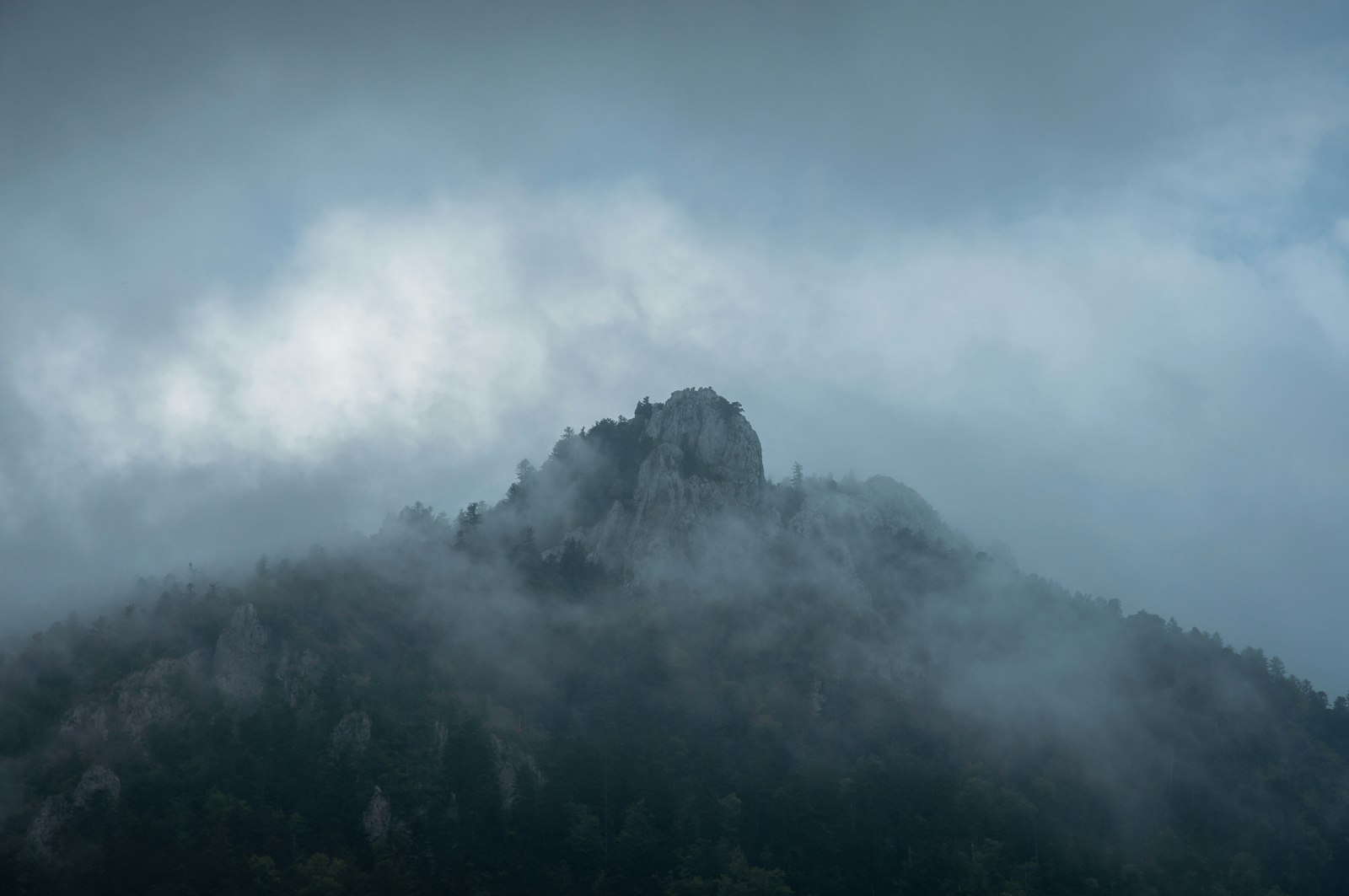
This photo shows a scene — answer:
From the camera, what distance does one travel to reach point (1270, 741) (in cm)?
13200

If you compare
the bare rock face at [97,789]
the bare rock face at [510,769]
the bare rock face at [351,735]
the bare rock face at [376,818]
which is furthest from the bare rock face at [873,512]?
the bare rock face at [97,789]

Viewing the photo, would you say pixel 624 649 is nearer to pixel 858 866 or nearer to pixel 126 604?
pixel 858 866

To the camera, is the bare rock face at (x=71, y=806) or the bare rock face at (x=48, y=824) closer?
the bare rock face at (x=48, y=824)

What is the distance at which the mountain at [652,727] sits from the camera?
100875mm

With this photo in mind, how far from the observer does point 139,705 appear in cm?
10831

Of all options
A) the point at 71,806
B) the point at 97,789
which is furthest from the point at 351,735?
the point at 71,806

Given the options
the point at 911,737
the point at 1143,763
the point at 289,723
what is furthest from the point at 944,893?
the point at 289,723

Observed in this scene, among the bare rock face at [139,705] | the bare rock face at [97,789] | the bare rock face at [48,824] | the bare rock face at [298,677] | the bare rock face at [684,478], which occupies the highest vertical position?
the bare rock face at [684,478]

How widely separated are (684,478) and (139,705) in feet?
238

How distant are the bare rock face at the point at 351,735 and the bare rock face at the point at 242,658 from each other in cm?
1012

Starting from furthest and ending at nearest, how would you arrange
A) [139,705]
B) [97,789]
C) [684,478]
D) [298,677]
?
[684,478] → [298,677] → [139,705] → [97,789]

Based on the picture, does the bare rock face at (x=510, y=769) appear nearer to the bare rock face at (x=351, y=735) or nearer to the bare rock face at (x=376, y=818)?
the bare rock face at (x=376, y=818)

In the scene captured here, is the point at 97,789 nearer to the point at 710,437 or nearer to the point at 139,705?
the point at 139,705

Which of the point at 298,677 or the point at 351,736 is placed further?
the point at 298,677
